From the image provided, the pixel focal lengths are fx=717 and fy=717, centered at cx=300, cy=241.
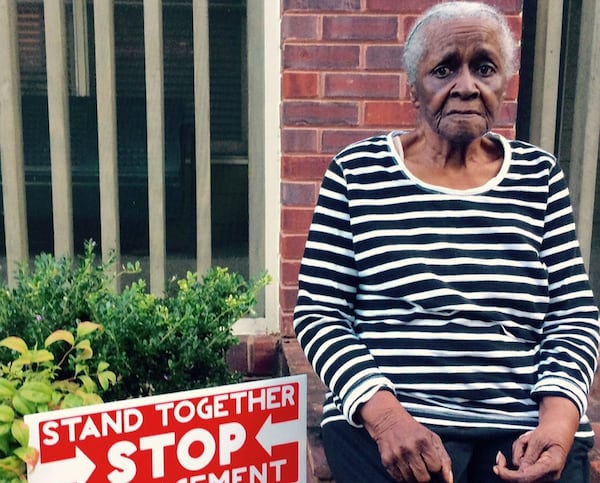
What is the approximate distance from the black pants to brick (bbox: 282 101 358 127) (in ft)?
4.08

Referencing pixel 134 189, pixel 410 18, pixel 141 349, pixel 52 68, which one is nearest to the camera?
pixel 141 349

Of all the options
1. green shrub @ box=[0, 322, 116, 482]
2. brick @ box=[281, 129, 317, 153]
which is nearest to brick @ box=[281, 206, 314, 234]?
brick @ box=[281, 129, 317, 153]

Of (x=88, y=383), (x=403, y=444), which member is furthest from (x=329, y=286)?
(x=88, y=383)

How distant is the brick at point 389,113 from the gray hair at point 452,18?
88cm

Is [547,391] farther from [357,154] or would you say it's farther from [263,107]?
[263,107]

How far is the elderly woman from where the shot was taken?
4.74 ft

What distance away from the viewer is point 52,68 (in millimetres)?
2562

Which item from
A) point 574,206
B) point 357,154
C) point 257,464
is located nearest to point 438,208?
point 357,154

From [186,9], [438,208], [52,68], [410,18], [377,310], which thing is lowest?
[377,310]

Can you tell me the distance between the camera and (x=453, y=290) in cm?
148

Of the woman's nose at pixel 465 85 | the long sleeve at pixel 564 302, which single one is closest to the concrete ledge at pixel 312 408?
the long sleeve at pixel 564 302

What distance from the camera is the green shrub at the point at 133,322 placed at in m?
1.82

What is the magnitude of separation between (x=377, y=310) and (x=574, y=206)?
1.47m

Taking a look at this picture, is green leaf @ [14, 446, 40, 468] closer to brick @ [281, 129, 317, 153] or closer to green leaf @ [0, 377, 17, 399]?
green leaf @ [0, 377, 17, 399]
